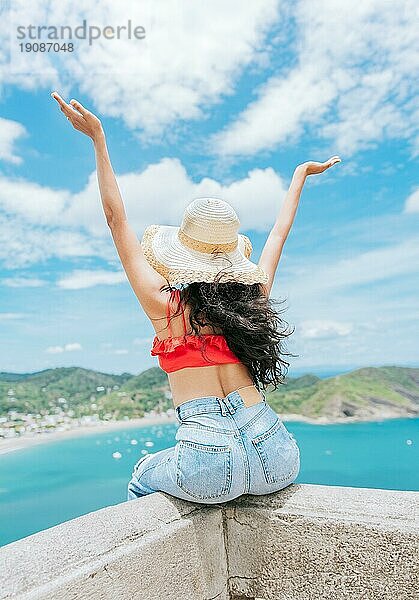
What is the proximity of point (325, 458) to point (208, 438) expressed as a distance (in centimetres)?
1489

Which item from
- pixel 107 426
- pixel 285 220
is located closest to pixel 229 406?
pixel 285 220

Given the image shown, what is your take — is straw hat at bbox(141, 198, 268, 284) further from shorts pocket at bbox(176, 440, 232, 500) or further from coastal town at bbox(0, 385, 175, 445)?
coastal town at bbox(0, 385, 175, 445)

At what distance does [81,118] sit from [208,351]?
776mm

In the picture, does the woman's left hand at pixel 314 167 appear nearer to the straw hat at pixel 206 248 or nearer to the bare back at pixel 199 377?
the straw hat at pixel 206 248

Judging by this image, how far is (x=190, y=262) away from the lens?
2.00 meters

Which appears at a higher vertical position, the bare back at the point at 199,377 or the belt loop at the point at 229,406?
the bare back at the point at 199,377

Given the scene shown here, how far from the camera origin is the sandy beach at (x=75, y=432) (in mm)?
16219

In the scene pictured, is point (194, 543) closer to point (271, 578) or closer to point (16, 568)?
point (271, 578)

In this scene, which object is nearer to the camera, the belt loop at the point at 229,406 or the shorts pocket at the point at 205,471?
the shorts pocket at the point at 205,471

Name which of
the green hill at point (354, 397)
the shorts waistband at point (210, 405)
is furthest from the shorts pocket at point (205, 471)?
the green hill at point (354, 397)

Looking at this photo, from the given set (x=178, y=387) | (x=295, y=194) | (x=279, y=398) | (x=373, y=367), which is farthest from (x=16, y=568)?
(x=373, y=367)

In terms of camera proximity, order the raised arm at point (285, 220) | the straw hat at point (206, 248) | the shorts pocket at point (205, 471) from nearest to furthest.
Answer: the shorts pocket at point (205, 471)
the straw hat at point (206, 248)
the raised arm at point (285, 220)

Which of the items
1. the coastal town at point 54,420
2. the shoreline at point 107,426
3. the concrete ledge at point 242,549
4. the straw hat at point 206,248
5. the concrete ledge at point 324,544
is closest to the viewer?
the concrete ledge at point 242,549

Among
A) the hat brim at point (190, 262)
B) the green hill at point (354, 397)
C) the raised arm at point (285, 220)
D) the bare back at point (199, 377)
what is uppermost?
the green hill at point (354, 397)
